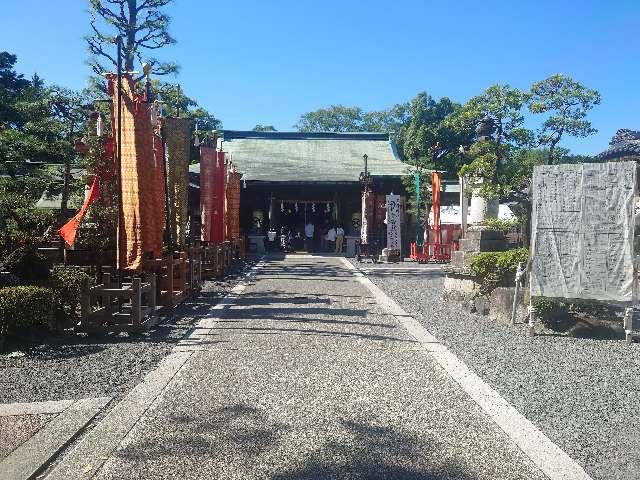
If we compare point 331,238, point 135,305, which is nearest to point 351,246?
point 331,238

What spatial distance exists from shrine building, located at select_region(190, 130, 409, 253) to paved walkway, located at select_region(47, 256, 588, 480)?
613 inches

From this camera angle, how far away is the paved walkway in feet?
10.8

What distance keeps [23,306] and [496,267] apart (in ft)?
22.7

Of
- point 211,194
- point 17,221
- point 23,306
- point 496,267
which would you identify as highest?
point 211,194

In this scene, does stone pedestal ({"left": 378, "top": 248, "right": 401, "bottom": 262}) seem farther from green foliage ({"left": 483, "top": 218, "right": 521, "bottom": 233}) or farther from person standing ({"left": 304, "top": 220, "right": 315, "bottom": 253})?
green foliage ({"left": 483, "top": 218, "right": 521, "bottom": 233})

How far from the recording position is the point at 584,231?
23.3 ft

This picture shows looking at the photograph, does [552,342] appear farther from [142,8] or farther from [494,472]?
[142,8]

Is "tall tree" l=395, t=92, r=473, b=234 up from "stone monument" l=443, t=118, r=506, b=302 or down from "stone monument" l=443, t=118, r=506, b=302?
up

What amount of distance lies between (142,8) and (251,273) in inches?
397

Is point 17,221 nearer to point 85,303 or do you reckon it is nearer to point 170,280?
point 85,303

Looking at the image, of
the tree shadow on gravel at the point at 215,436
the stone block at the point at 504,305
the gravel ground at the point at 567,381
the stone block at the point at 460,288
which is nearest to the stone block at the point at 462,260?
the stone block at the point at 460,288

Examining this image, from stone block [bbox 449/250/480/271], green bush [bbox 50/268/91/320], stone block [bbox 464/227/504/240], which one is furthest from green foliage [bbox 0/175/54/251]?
stone block [bbox 464/227/504/240]

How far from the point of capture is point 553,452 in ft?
11.6

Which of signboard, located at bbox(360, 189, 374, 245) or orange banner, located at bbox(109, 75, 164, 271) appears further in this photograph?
signboard, located at bbox(360, 189, 374, 245)
